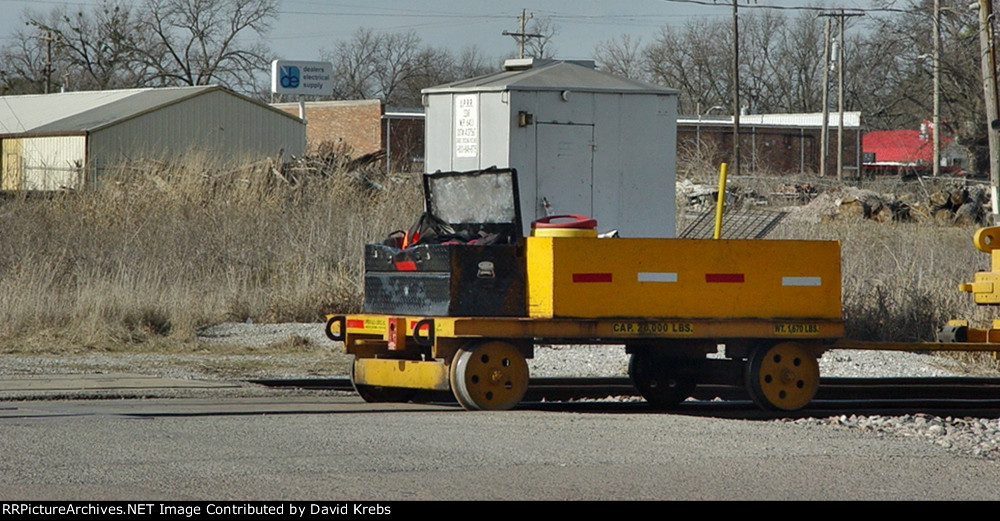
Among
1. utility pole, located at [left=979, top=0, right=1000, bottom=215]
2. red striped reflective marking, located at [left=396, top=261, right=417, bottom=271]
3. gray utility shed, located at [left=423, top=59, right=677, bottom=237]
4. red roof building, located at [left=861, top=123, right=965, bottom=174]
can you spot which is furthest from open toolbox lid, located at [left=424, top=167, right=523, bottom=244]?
red roof building, located at [left=861, top=123, right=965, bottom=174]

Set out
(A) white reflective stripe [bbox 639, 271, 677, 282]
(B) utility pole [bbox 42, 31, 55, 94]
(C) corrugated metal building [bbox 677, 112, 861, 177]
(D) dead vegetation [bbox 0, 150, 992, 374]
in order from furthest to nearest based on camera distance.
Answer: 1. (B) utility pole [bbox 42, 31, 55, 94]
2. (C) corrugated metal building [bbox 677, 112, 861, 177]
3. (D) dead vegetation [bbox 0, 150, 992, 374]
4. (A) white reflective stripe [bbox 639, 271, 677, 282]

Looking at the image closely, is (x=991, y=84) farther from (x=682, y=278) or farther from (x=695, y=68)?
(x=695, y=68)

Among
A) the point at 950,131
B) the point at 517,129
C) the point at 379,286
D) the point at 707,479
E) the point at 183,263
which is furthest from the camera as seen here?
the point at 950,131

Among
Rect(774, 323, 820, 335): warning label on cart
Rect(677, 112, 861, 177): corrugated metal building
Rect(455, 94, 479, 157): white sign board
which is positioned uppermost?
Rect(677, 112, 861, 177): corrugated metal building

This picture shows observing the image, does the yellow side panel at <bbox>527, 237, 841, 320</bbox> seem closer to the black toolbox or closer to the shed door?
the black toolbox

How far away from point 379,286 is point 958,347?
5.59 m

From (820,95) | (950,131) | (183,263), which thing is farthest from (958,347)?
(820,95)

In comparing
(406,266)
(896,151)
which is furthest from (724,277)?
(896,151)

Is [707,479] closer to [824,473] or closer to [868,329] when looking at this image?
[824,473]

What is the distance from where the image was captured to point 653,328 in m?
10.1

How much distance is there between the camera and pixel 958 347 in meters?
11.9

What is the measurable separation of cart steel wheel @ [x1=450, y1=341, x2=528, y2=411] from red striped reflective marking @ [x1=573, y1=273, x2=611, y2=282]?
779 millimetres

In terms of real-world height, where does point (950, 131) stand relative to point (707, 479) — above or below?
above

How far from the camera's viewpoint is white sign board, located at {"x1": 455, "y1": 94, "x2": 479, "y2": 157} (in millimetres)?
17500
